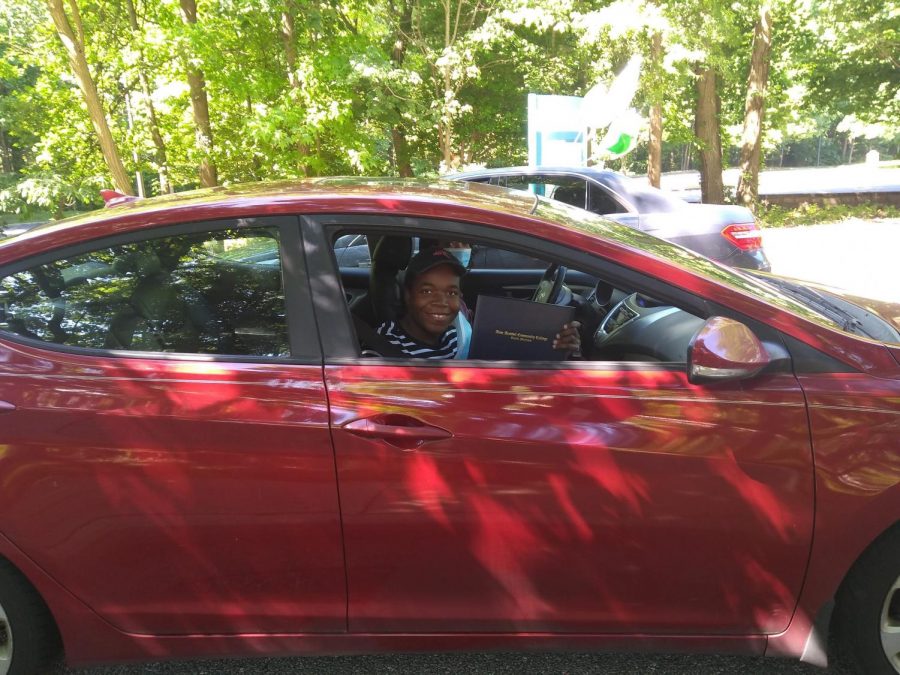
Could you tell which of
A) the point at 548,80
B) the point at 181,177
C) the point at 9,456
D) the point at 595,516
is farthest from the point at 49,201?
the point at 595,516

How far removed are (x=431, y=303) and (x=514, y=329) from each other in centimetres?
46

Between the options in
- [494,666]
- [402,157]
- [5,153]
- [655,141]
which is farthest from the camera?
[5,153]

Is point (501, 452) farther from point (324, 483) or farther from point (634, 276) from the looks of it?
point (634, 276)

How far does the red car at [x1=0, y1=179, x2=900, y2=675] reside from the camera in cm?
180

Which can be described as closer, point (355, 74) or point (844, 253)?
point (355, 74)

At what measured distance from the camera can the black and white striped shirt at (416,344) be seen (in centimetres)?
240

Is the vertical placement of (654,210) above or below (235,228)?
below

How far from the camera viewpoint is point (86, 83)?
12.1 meters

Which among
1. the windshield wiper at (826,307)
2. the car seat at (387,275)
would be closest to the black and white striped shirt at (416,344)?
the car seat at (387,275)

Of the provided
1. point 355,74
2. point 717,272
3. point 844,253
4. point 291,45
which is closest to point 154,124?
point 291,45

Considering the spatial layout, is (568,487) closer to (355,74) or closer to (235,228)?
(235,228)

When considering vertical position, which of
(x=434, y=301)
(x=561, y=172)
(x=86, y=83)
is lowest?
(x=434, y=301)

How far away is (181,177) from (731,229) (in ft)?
56.2

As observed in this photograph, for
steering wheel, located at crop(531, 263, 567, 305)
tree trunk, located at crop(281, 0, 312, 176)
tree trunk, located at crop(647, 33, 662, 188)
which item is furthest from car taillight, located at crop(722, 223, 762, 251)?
tree trunk, located at crop(647, 33, 662, 188)
